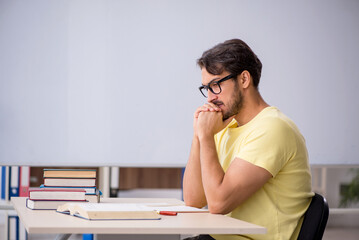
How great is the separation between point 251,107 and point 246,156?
330mm

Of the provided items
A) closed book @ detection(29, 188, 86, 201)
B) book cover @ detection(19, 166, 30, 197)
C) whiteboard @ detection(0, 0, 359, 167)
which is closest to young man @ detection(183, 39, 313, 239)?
closed book @ detection(29, 188, 86, 201)

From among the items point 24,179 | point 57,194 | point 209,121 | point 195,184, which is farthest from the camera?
point 24,179

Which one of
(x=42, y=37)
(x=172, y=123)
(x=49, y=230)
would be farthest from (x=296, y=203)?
(x=42, y=37)

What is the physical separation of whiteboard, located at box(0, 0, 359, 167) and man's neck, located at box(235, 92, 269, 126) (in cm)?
146

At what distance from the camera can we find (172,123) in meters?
3.35

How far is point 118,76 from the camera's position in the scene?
332 cm

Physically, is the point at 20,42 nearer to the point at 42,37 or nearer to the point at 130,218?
the point at 42,37

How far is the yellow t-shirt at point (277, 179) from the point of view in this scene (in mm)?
1620

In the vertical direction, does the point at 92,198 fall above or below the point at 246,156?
below

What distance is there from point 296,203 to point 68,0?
2.25 meters

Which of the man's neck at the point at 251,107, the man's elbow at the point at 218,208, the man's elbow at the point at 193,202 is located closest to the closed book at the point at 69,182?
the man's elbow at the point at 193,202

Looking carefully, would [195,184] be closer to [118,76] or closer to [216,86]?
[216,86]

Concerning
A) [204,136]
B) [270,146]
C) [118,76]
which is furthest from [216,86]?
[118,76]

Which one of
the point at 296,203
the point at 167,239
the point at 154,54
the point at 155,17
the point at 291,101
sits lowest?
the point at 167,239
